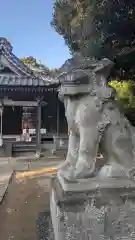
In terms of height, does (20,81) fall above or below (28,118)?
above

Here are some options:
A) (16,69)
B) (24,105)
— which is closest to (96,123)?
(24,105)

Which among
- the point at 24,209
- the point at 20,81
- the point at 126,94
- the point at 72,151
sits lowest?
the point at 24,209

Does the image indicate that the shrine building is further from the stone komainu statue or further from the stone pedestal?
the stone pedestal

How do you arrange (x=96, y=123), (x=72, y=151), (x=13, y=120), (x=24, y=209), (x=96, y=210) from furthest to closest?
(x=13, y=120) → (x=24, y=209) → (x=72, y=151) → (x=96, y=123) → (x=96, y=210)

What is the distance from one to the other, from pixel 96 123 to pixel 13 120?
477 inches

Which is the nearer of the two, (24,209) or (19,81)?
(24,209)

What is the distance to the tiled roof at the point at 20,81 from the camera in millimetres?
11702

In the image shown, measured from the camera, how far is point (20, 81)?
12.0m

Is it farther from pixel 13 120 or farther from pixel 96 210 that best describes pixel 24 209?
pixel 13 120

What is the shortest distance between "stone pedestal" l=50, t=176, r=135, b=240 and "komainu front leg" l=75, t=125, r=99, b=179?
110 millimetres

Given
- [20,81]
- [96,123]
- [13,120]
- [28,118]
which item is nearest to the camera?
[96,123]

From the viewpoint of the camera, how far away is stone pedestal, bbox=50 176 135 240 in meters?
2.35

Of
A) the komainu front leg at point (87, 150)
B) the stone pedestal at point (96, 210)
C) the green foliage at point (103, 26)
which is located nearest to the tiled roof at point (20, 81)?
the green foliage at point (103, 26)

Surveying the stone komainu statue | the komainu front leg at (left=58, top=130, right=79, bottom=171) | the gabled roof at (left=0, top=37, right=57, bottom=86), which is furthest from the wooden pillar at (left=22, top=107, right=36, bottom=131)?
the stone komainu statue
